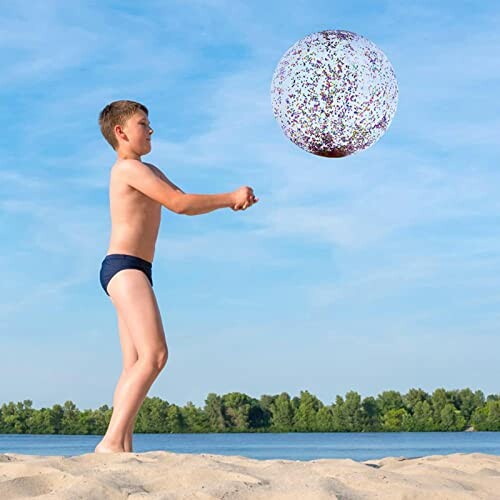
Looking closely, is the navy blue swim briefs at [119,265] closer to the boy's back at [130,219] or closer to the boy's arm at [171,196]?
the boy's back at [130,219]

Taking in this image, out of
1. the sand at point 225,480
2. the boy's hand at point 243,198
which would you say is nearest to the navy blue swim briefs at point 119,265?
the boy's hand at point 243,198

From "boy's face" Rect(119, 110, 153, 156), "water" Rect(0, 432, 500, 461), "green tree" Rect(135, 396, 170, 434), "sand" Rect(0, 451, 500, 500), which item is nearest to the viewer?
"sand" Rect(0, 451, 500, 500)

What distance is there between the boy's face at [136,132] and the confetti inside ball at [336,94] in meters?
1.20


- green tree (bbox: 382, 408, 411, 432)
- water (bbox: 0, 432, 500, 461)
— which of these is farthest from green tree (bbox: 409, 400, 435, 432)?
water (bbox: 0, 432, 500, 461)

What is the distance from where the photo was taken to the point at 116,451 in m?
5.36

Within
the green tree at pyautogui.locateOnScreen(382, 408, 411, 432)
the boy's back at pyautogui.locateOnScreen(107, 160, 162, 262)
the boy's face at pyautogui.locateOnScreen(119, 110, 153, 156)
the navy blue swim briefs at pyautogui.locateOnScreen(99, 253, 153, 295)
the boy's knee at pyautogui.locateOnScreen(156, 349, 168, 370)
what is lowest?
the boy's knee at pyautogui.locateOnScreen(156, 349, 168, 370)

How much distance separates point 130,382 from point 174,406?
157ft

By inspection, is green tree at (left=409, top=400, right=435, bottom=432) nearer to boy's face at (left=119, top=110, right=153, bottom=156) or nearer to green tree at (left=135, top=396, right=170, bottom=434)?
green tree at (left=135, top=396, right=170, bottom=434)

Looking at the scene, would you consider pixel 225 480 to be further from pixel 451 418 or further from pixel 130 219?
pixel 451 418

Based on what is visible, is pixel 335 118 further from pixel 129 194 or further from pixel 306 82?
pixel 129 194

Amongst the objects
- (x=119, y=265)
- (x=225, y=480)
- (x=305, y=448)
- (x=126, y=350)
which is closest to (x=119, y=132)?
(x=119, y=265)

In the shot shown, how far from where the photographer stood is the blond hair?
5730 millimetres

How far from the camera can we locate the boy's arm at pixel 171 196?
5.38 meters

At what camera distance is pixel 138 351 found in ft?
17.8
